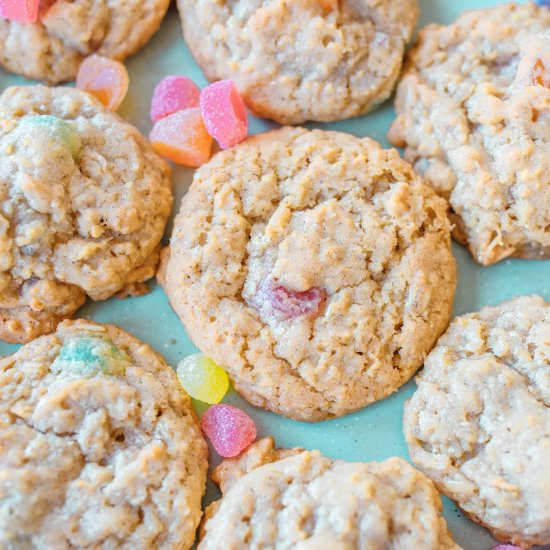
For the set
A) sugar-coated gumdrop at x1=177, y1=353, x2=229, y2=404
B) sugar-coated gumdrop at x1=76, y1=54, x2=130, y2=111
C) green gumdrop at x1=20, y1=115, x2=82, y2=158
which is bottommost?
sugar-coated gumdrop at x1=177, y1=353, x2=229, y2=404

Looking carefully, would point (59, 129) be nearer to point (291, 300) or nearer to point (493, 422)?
point (291, 300)

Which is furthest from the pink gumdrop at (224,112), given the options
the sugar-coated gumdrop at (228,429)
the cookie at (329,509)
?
the cookie at (329,509)

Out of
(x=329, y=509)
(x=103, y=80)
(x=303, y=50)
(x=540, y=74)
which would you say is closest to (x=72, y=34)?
(x=103, y=80)

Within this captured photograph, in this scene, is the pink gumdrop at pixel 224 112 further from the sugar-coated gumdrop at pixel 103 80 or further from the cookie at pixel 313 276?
the sugar-coated gumdrop at pixel 103 80

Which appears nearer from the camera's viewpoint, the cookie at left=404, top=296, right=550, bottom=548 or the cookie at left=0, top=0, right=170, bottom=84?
the cookie at left=404, top=296, right=550, bottom=548

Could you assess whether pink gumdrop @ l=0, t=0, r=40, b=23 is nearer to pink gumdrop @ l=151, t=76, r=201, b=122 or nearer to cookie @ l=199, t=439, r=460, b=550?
pink gumdrop @ l=151, t=76, r=201, b=122

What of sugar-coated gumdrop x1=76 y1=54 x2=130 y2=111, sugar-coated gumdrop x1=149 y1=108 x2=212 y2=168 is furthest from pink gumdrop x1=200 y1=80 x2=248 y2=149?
sugar-coated gumdrop x1=76 y1=54 x2=130 y2=111

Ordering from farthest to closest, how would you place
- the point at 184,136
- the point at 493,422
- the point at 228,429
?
the point at 184,136, the point at 228,429, the point at 493,422

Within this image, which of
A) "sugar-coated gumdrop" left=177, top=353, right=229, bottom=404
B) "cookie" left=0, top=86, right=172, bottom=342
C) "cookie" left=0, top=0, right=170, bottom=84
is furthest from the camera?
"cookie" left=0, top=0, right=170, bottom=84
